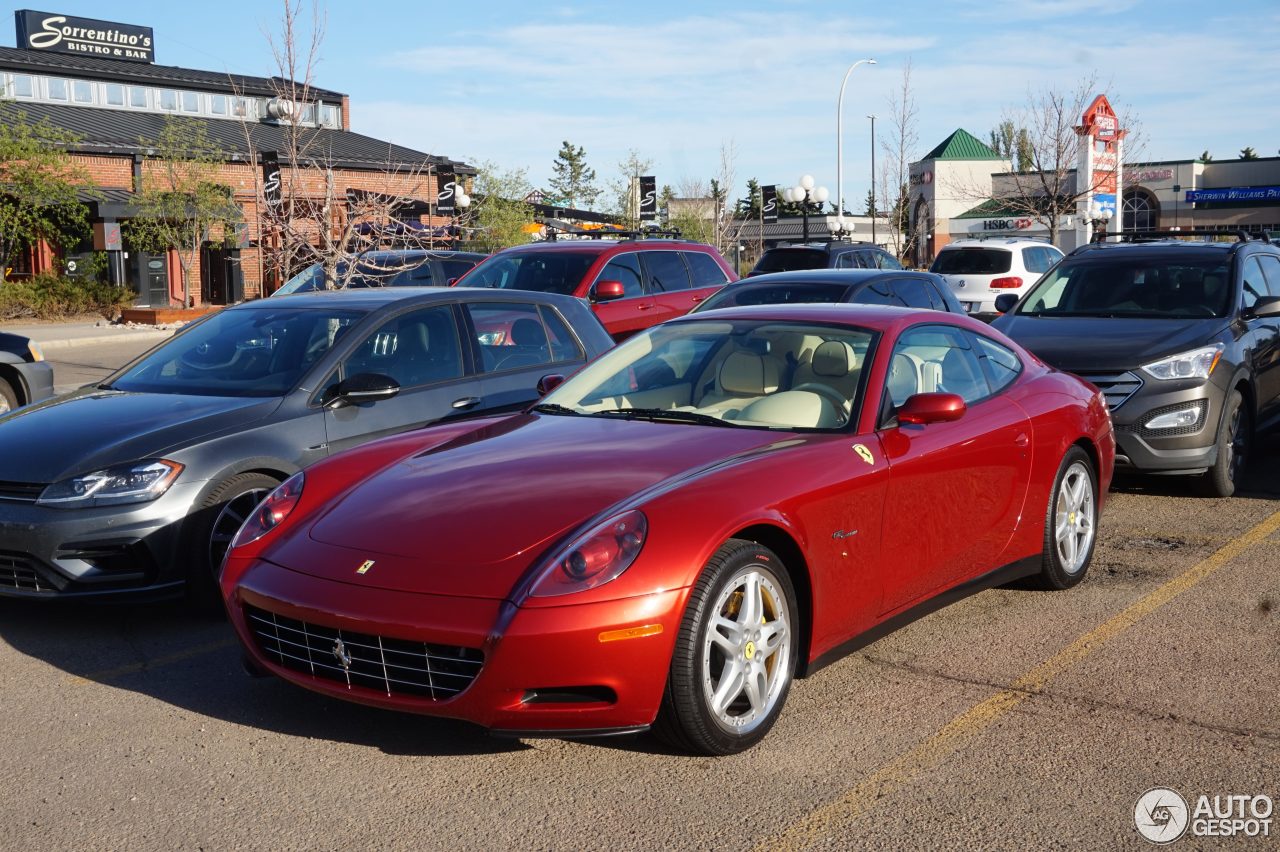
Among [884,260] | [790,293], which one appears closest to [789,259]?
[884,260]

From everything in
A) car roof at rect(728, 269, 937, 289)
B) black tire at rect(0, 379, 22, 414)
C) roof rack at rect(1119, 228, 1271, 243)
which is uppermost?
roof rack at rect(1119, 228, 1271, 243)

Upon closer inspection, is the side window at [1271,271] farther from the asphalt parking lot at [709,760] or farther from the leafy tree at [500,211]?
the leafy tree at [500,211]

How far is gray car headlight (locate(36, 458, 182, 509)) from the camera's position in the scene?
18.2ft

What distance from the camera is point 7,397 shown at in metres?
10.2

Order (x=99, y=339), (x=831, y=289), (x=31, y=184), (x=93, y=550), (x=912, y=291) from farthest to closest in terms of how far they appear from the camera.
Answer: (x=31, y=184) → (x=99, y=339) → (x=912, y=291) → (x=831, y=289) → (x=93, y=550)

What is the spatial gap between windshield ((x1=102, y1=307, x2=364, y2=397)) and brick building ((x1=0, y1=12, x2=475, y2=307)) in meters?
21.8

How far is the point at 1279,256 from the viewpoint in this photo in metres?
10.3

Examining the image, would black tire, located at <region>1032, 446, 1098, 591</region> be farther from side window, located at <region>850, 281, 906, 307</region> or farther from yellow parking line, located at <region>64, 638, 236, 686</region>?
side window, located at <region>850, 281, 906, 307</region>

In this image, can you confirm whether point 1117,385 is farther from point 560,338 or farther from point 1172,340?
point 560,338

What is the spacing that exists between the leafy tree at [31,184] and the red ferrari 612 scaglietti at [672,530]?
91.8 feet

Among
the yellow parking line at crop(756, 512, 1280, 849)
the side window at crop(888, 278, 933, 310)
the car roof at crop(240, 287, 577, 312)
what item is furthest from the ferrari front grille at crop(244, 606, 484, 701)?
the side window at crop(888, 278, 933, 310)

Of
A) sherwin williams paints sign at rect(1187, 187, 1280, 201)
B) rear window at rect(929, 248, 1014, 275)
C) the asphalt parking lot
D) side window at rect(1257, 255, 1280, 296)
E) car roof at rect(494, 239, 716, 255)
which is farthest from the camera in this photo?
sherwin williams paints sign at rect(1187, 187, 1280, 201)

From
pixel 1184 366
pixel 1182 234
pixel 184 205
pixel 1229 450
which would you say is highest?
pixel 184 205

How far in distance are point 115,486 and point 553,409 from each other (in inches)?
76.8
